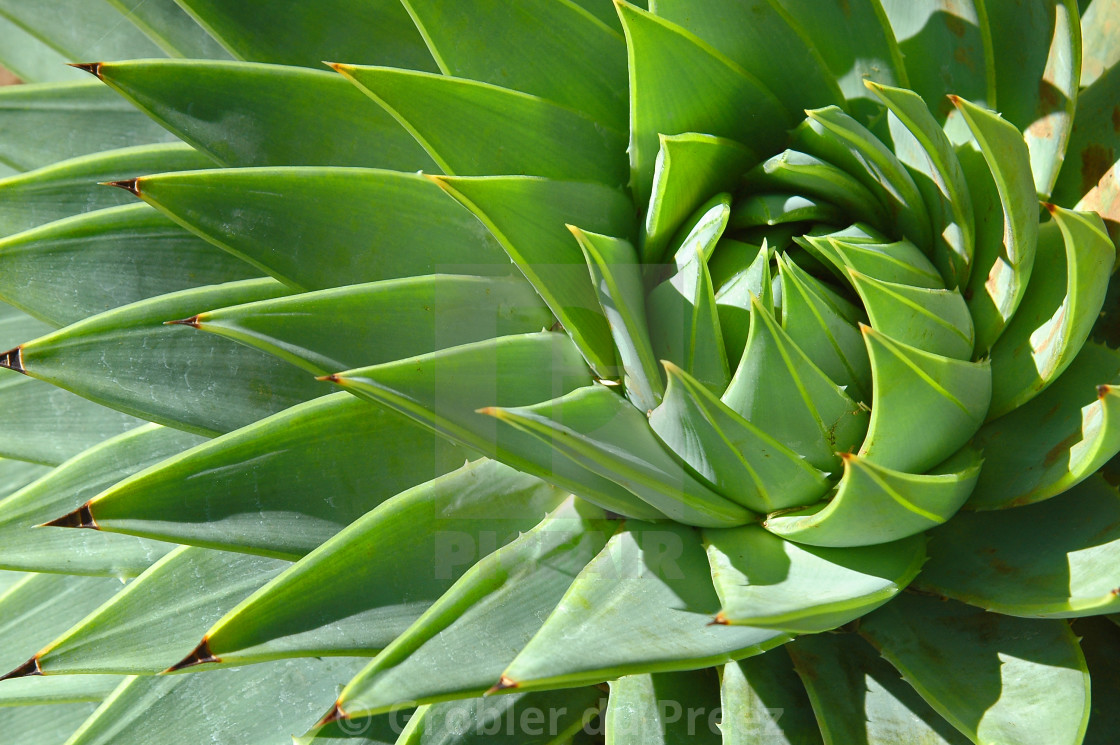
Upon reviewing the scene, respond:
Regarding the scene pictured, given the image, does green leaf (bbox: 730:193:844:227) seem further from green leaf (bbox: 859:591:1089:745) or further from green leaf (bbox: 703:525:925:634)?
green leaf (bbox: 859:591:1089:745)

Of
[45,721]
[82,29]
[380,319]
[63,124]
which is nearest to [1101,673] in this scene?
A: [380,319]

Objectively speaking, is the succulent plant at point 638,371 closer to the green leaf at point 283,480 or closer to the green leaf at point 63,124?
the green leaf at point 283,480

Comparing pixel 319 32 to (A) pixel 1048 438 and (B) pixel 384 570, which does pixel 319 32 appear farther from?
(A) pixel 1048 438

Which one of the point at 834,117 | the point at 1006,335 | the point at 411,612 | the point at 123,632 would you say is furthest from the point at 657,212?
the point at 123,632

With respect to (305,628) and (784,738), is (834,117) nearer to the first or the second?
(784,738)

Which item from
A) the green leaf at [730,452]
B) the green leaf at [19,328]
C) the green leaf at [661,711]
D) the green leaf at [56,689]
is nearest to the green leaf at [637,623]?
the green leaf at [730,452]

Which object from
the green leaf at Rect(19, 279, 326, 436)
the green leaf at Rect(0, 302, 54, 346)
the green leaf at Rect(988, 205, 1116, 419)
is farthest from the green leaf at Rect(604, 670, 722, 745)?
the green leaf at Rect(0, 302, 54, 346)
